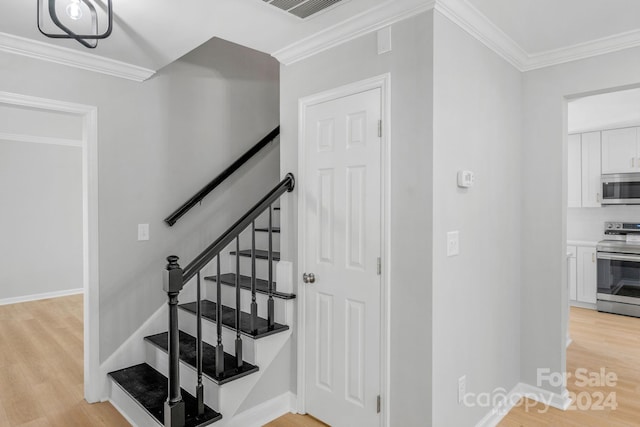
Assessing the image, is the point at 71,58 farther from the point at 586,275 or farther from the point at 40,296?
the point at 586,275

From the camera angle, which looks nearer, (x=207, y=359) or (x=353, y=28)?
(x=353, y=28)

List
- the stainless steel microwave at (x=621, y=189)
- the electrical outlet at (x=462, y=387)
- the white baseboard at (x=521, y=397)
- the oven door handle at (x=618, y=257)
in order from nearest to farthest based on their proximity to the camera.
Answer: the electrical outlet at (x=462, y=387) → the white baseboard at (x=521, y=397) → the oven door handle at (x=618, y=257) → the stainless steel microwave at (x=621, y=189)

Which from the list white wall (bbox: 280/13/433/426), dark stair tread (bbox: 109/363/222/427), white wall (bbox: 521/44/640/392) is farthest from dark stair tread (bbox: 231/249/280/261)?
white wall (bbox: 521/44/640/392)

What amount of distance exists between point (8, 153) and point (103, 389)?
450 centimetres

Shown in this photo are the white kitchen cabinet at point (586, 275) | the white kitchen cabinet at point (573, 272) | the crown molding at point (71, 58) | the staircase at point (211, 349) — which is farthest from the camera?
the white kitchen cabinet at point (573, 272)

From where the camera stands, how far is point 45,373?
125 inches

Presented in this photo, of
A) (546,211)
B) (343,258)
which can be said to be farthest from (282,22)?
(546,211)

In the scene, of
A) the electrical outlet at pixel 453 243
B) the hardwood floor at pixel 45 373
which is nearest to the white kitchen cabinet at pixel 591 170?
the electrical outlet at pixel 453 243

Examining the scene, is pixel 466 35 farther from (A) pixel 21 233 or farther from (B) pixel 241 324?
(A) pixel 21 233

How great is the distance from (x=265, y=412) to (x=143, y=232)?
162cm

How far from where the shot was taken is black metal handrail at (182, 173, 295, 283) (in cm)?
207

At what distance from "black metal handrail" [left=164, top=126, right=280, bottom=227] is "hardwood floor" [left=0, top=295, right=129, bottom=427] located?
142 centimetres

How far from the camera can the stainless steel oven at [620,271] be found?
472 centimetres

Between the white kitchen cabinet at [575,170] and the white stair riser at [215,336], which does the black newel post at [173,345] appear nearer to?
the white stair riser at [215,336]
